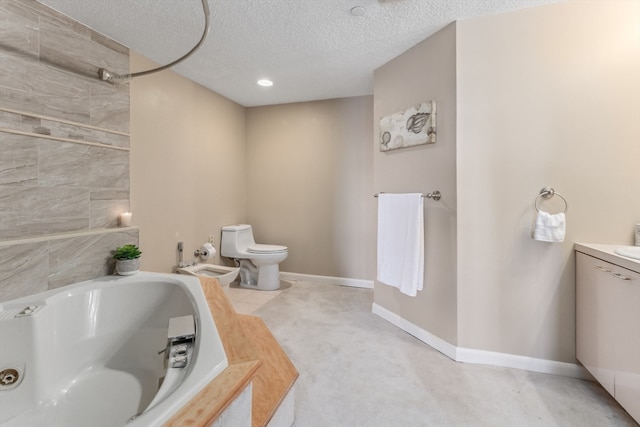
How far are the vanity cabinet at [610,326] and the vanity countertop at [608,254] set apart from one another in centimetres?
2

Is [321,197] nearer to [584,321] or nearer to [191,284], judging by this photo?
[191,284]

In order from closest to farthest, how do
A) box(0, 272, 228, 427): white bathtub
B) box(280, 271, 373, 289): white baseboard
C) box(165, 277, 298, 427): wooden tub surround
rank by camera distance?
1. box(165, 277, 298, 427): wooden tub surround
2. box(0, 272, 228, 427): white bathtub
3. box(280, 271, 373, 289): white baseboard

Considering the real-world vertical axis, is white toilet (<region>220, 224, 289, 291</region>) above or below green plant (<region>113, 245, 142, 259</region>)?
below

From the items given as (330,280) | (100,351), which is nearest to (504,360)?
(330,280)

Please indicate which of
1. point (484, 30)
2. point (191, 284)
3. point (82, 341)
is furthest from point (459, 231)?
point (82, 341)

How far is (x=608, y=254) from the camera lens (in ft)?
4.57

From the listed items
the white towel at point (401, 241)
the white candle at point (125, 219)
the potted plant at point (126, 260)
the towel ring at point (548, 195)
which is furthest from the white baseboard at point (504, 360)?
the white candle at point (125, 219)

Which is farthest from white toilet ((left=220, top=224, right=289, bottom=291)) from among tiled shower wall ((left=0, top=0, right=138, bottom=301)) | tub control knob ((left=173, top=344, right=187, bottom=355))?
tub control knob ((left=173, top=344, right=187, bottom=355))

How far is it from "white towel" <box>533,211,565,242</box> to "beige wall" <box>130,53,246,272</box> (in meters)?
2.73

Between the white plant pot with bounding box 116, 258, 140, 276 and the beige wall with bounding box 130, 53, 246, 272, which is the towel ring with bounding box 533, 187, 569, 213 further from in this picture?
the beige wall with bounding box 130, 53, 246, 272

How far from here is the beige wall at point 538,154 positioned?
1.59 m

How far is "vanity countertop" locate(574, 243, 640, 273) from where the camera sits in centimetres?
126

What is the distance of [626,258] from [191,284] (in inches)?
82.4

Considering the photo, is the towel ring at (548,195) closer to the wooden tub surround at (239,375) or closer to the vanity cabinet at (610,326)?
the vanity cabinet at (610,326)
